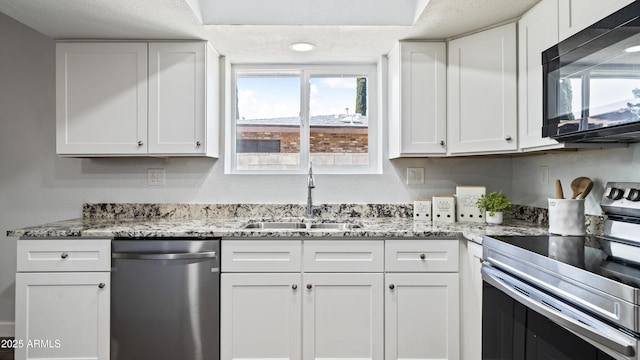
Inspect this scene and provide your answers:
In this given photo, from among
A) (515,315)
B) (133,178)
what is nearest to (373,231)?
(515,315)

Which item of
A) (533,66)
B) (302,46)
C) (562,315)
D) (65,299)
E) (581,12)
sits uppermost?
(302,46)

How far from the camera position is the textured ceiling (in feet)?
6.17

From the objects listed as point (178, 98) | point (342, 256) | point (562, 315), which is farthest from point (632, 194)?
point (178, 98)

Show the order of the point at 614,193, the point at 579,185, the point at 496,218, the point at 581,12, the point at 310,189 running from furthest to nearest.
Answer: the point at 310,189, the point at 496,218, the point at 579,185, the point at 614,193, the point at 581,12

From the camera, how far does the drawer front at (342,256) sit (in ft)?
6.41

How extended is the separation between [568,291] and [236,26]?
2.03 meters

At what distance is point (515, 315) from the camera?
56.3 inches

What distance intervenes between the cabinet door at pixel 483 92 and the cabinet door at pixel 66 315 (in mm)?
2228

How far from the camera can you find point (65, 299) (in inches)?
75.7

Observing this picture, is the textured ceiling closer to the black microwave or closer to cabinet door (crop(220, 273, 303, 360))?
the black microwave

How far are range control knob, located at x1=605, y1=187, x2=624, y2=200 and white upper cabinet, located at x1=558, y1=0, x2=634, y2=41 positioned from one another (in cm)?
73

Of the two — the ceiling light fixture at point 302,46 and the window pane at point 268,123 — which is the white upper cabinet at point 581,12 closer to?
the ceiling light fixture at point 302,46

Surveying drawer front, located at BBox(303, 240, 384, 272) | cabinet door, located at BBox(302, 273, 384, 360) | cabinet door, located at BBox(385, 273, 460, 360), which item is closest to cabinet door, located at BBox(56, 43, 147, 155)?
drawer front, located at BBox(303, 240, 384, 272)

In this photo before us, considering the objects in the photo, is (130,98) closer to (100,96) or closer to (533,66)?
(100,96)
